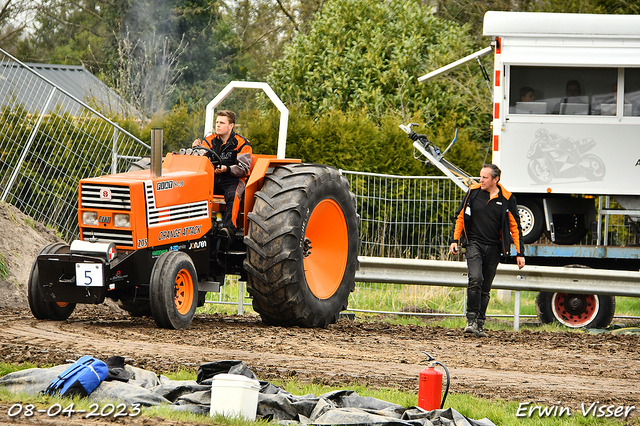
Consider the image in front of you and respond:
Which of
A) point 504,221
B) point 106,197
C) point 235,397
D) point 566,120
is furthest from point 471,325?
point 235,397

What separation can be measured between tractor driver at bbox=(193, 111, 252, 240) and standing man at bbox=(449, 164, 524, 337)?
2.24 metres

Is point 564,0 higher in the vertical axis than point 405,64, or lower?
higher

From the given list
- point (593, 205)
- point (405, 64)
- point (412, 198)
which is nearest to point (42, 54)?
point (405, 64)

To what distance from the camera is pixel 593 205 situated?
10.6 metres

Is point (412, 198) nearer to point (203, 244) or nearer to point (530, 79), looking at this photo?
point (530, 79)

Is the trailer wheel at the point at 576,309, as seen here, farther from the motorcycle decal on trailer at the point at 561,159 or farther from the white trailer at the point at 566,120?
the motorcycle decal on trailer at the point at 561,159

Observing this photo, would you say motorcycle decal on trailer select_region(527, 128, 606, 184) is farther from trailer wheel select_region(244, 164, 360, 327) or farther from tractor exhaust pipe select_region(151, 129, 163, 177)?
tractor exhaust pipe select_region(151, 129, 163, 177)

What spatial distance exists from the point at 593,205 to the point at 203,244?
546 centimetres

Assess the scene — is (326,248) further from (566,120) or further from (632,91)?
(632,91)

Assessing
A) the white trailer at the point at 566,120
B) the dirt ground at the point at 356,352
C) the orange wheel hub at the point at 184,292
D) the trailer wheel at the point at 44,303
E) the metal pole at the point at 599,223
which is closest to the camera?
the dirt ground at the point at 356,352

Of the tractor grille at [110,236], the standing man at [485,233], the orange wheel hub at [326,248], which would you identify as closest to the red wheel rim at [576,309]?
the standing man at [485,233]

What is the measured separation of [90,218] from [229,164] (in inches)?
59.9

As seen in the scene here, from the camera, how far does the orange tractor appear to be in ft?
22.1

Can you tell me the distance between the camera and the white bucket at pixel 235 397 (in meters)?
4.18
